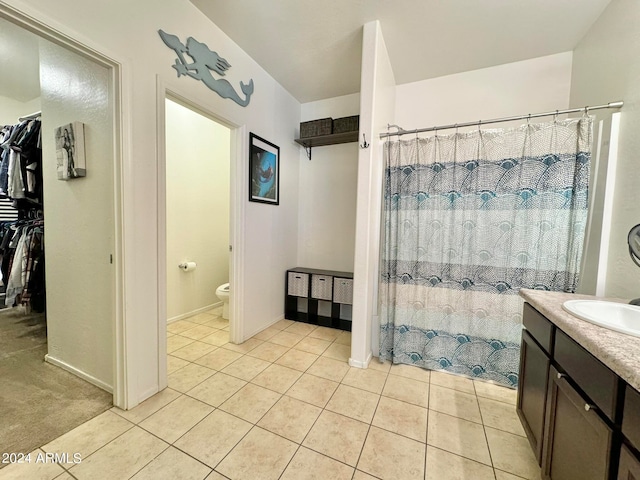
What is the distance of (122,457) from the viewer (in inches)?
47.1

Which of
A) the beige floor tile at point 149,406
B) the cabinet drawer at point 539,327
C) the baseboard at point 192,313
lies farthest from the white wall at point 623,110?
the baseboard at point 192,313

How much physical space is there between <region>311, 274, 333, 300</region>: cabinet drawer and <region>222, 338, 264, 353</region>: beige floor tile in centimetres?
77

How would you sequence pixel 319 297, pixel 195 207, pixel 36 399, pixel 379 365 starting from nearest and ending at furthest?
pixel 36 399, pixel 379 365, pixel 319 297, pixel 195 207

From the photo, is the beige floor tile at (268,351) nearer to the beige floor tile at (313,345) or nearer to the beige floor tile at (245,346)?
the beige floor tile at (245,346)

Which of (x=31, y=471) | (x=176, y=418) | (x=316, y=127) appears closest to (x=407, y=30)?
(x=316, y=127)

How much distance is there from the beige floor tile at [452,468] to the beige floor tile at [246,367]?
4.07ft

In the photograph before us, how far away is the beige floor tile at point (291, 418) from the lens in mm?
1376

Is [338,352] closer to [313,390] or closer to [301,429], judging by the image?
[313,390]

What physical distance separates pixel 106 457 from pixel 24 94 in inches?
163

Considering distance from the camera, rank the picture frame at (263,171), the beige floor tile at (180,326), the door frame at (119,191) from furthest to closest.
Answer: the beige floor tile at (180,326) < the picture frame at (263,171) < the door frame at (119,191)

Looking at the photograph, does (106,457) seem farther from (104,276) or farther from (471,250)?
(471,250)

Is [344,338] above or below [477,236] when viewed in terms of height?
below

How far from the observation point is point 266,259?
2.68m

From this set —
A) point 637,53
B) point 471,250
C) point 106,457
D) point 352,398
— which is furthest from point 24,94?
point 637,53
